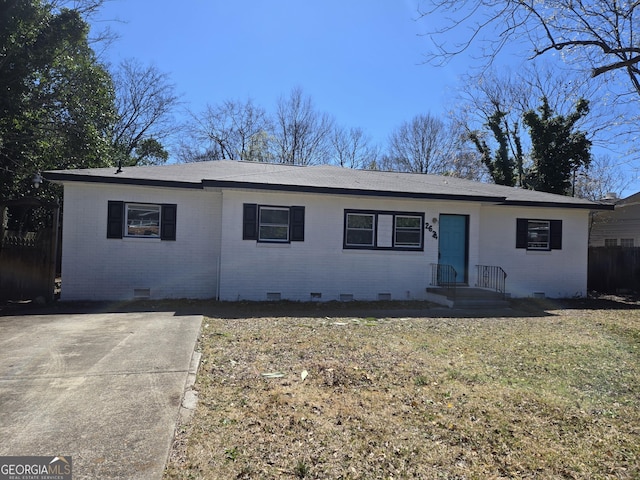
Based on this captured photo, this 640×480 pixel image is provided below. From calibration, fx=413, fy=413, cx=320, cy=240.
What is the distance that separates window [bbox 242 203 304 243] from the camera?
439 inches

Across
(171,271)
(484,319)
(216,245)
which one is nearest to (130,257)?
(171,271)

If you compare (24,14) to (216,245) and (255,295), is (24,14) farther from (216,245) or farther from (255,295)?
(255,295)

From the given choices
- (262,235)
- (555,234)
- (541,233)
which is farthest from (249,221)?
(555,234)

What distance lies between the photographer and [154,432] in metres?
3.43

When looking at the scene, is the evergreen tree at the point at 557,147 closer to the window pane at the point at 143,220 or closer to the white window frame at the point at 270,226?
the white window frame at the point at 270,226

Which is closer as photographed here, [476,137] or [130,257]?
[130,257]

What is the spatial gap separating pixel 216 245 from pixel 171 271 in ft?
4.54

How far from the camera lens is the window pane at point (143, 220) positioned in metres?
11.1

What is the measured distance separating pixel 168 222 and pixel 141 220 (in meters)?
0.71

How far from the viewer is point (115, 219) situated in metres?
10.8

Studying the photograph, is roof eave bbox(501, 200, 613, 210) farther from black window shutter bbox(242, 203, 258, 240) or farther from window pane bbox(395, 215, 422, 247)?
black window shutter bbox(242, 203, 258, 240)

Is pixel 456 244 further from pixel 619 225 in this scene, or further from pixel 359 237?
pixel 619 225

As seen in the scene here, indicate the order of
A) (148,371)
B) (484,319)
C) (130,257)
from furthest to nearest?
(130,257) < (484,319) < (148,371)

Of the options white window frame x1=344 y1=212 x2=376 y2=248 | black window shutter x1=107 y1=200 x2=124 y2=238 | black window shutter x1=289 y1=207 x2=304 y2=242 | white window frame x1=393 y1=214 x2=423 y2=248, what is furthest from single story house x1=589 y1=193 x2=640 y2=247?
black window shutter x1=107 y1=200 x2=124 y2=238
